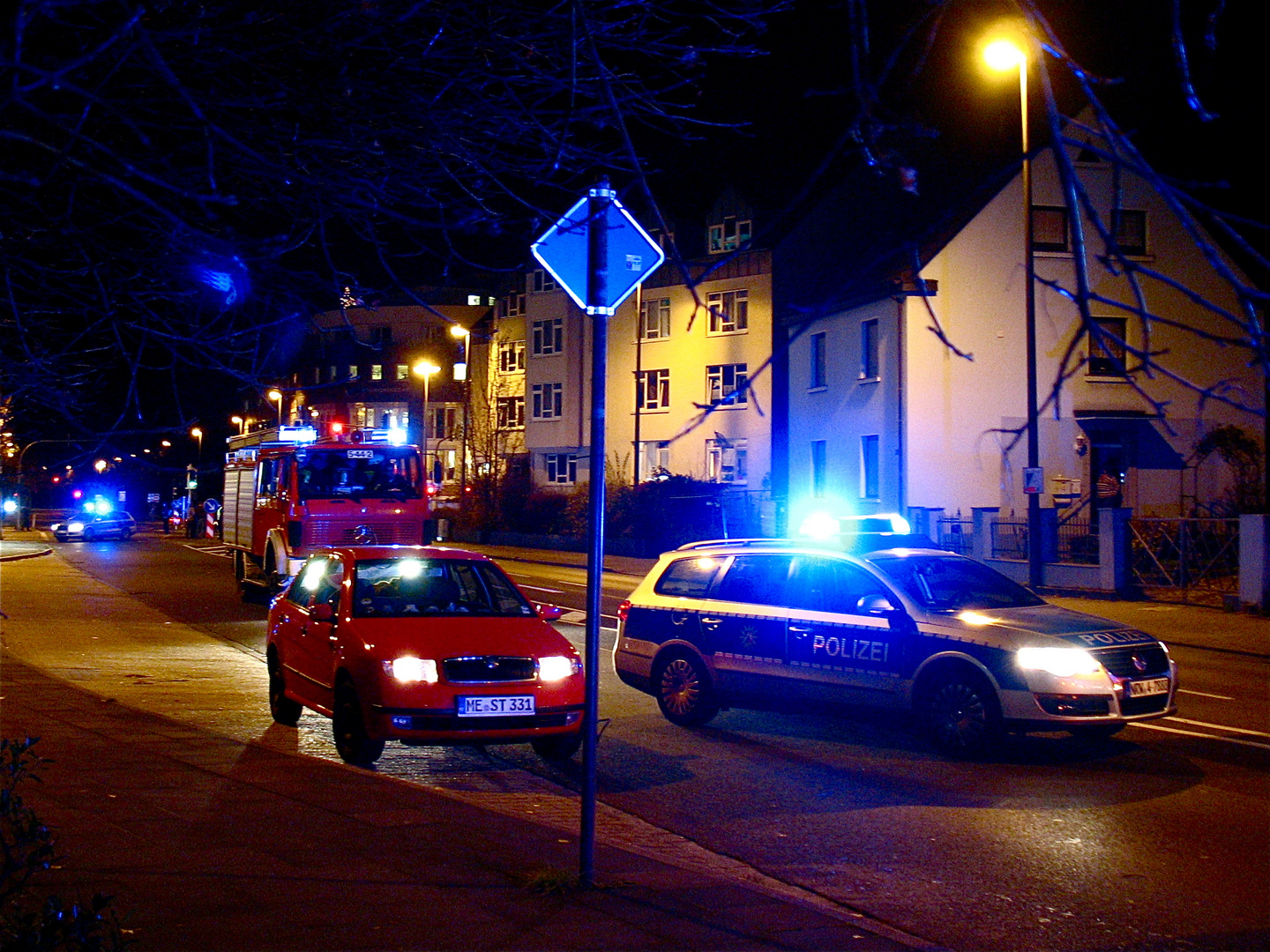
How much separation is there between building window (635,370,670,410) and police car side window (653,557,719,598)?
126 ft

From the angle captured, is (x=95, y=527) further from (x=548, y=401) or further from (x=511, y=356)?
(x=548, y=401)

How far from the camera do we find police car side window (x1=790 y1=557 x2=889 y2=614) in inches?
420

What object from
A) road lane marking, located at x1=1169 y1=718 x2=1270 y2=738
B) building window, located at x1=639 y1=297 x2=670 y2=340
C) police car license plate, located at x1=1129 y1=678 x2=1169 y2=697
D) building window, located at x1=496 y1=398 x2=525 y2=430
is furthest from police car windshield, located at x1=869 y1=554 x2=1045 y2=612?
building window, located at x1=496 y1=398 x2=525 y2=430

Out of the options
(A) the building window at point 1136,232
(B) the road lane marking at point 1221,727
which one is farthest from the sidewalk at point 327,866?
(A) the building window at point 1136,232

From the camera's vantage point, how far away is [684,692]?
1167cm

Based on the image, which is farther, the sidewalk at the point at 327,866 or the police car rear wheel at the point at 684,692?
the police car rear wheel at the point at 684,692

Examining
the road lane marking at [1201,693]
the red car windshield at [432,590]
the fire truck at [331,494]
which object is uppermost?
the fire truck at [331,494]

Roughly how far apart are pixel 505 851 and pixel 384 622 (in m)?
3.52

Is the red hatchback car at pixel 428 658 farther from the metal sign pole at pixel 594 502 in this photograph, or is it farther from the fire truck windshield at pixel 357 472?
the fire truck windshield at pixel 357 472

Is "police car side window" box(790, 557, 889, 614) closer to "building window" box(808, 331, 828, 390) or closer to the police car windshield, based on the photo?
the police car windshield

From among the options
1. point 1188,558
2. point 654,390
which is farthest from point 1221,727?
Result: point 654,390

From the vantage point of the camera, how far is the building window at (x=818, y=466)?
39531 millimetres

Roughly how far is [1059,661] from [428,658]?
4.73 meters

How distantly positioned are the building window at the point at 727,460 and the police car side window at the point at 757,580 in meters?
→ 33.6
